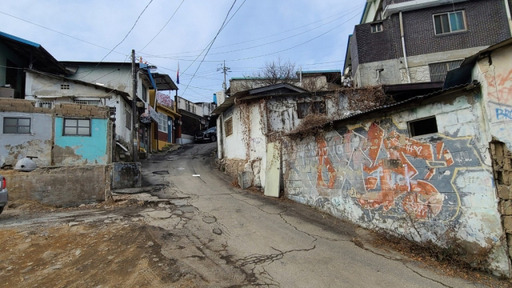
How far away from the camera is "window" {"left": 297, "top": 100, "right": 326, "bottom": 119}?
40.9ft

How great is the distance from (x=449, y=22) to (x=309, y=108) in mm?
10822

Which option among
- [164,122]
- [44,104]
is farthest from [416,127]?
[164,122]

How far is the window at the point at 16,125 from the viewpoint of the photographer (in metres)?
12.9

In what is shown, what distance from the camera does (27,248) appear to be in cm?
531

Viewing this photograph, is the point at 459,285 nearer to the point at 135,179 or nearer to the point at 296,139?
the point at 296,139

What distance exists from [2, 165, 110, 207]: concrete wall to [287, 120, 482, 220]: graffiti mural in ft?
25.4

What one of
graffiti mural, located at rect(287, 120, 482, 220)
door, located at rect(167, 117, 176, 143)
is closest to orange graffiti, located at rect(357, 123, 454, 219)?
graffiti mural, located at rect(287, 120, 482, 220)

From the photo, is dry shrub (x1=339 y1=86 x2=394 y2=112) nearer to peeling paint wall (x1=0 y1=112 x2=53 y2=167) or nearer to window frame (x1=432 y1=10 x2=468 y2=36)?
window frame (x1=432 y1=10 x2=468 y2=36)

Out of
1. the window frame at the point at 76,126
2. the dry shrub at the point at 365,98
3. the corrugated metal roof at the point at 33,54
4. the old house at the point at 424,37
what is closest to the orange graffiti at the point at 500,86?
the dry shrub at the point at 365,98

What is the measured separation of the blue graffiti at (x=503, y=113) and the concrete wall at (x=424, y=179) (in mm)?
225

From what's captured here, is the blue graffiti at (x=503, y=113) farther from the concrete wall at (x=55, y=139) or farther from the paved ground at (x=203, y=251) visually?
the concrete wall at (x=55, y=139)

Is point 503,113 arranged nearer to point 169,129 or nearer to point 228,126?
point 228,126

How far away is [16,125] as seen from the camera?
12953 millimetres

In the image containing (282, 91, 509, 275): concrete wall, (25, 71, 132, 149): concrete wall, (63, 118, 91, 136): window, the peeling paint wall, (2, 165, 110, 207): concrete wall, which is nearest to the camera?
(282, 91, 509, 275): concrete wall
